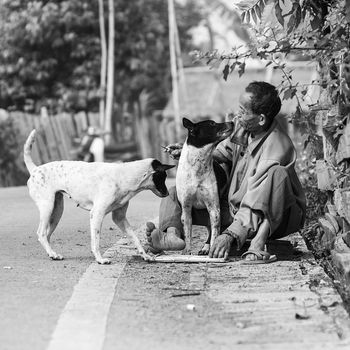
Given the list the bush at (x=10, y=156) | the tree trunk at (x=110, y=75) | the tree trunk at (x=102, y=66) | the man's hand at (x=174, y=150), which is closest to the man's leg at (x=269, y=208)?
the man's hand at (x=174, y=150)

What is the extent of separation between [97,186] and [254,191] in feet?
3.72

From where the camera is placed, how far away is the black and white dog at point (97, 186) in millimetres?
7996

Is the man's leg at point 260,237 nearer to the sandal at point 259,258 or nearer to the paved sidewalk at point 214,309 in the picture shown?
the sandal at point 259,258

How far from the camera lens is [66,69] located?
105 ft

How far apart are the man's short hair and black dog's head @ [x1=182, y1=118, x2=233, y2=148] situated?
24 centimetres

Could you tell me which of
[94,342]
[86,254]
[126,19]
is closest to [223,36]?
[126,19]

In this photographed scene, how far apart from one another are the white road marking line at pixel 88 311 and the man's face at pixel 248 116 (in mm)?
1383

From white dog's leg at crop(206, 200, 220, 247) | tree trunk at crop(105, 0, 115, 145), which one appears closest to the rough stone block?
white dog's leg at crop(206, 200, 220, 247)

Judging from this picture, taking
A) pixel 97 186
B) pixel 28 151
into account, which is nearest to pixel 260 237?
pixel 97 186

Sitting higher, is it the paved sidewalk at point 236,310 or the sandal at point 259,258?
the paved sidewalk at point 236,310

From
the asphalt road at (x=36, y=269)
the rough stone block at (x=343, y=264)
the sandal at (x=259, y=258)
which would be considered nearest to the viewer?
the asphalt road at (x=36, y=269)

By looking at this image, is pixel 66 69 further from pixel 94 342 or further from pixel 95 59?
pixel 94 342

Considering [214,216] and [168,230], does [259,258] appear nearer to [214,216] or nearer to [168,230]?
[214,216]

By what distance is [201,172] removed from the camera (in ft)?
27.0
